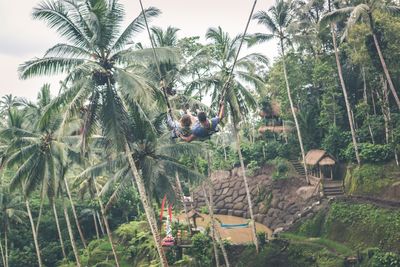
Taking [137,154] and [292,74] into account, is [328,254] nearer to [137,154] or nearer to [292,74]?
[137,154]

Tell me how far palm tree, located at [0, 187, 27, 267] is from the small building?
2246 centimetres

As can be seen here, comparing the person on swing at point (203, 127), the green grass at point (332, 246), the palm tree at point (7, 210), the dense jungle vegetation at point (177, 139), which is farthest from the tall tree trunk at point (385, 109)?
the palm tree at point (7, 210)

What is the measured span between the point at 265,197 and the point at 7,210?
67.2 ft

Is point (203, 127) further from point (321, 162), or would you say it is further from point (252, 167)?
point (252, 167)

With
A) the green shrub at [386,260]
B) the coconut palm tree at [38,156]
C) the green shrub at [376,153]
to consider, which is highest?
the coconut palm tree at [38,156]

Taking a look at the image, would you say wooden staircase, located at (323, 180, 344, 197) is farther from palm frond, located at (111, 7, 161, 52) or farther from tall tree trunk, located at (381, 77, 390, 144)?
palm frond, located at (111, 7, 161, 52)

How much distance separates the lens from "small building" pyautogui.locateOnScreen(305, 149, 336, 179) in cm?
2617

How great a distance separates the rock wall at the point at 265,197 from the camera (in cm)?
2691

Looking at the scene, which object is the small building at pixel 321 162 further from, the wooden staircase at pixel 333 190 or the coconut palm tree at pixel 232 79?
the coconut palm tree at pixel 232 79

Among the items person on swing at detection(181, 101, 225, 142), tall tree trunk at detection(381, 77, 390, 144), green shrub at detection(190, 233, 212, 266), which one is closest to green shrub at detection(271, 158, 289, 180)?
tall tree trunk at detection(381, 77, 390, 144)

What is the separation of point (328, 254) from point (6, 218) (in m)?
24.5

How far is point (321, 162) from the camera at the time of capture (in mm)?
26062

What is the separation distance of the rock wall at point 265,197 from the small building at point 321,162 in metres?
1.29

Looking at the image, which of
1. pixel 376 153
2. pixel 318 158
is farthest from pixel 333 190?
pixel 376 153
